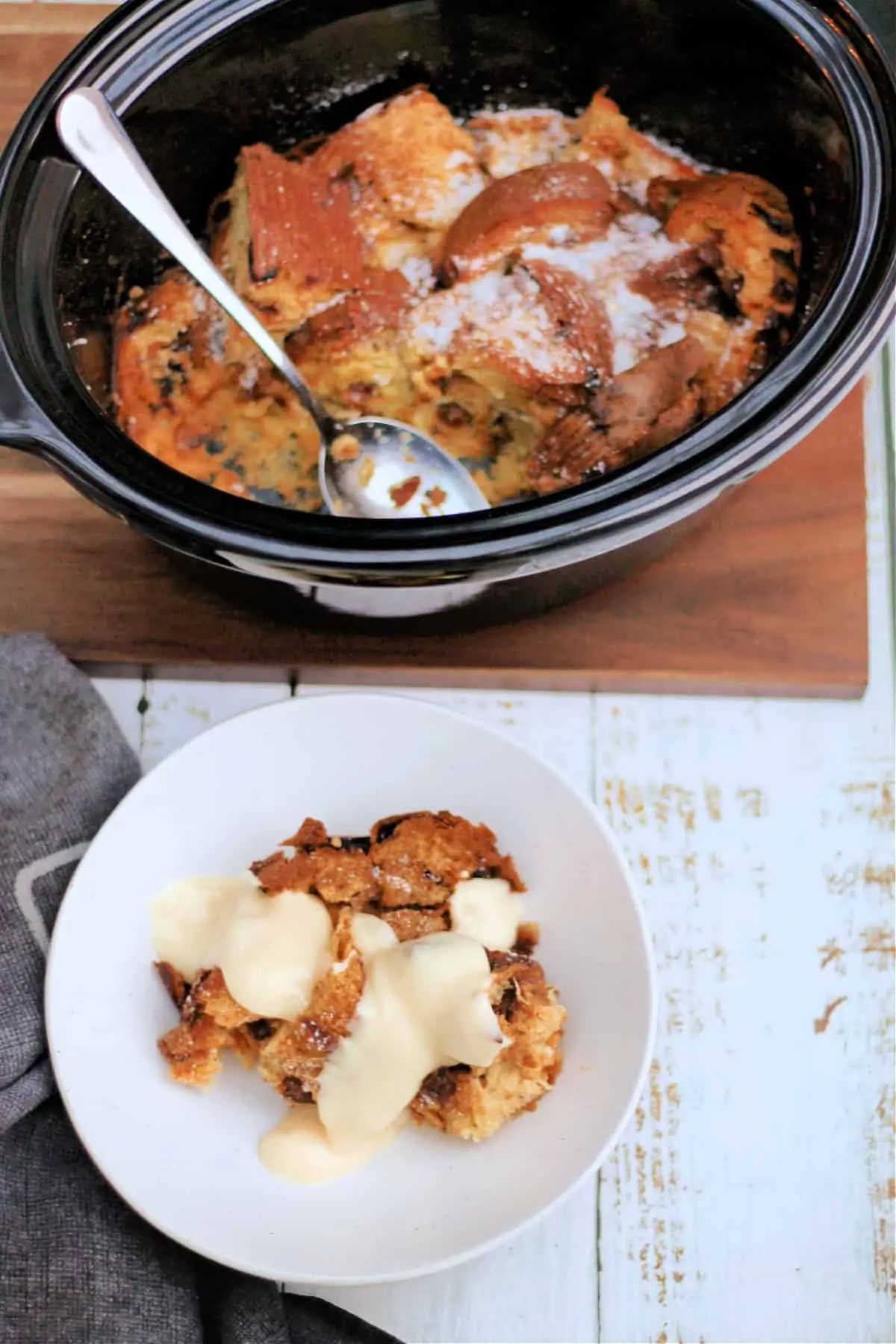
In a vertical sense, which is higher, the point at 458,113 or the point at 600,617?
the point at 458,113

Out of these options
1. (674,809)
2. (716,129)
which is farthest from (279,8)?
(674,809)

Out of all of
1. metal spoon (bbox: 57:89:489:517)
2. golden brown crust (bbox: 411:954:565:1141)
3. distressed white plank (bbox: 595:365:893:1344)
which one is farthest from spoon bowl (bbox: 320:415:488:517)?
golden brown crust (bbox: 411:954:565:1141)

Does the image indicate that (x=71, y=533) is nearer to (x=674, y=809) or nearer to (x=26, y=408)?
(x=26, y=408)

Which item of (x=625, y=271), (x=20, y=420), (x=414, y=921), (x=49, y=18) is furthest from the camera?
(x=49, y=18)

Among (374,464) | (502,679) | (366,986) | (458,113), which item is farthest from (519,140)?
(366,986)

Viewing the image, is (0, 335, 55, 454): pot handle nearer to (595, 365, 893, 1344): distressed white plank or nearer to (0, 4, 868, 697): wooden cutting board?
(0, 4, 868, 697): wooden cutting board

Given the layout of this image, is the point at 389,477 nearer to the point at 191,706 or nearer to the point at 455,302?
the point at 455,302
